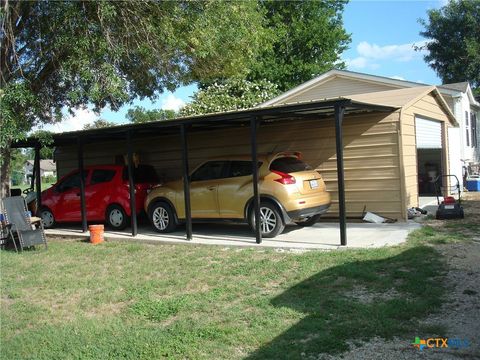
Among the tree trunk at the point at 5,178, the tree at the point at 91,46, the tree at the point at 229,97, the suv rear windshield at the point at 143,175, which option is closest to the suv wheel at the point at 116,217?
the suv rear windshield at the point at 143,175

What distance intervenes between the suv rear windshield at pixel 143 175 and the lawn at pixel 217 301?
11.6 ft

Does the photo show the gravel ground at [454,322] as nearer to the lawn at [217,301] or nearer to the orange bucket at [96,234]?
the lawn at [217,301]

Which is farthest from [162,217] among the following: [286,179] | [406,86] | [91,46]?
[406,86]

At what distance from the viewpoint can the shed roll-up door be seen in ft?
42.5

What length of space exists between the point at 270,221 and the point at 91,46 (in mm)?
4909

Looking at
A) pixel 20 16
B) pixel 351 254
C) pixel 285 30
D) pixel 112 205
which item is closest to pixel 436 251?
pixel 351 254

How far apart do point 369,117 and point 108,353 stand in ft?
27.1

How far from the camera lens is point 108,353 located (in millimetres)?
4723

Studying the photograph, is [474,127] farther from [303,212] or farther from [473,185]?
[303,212]

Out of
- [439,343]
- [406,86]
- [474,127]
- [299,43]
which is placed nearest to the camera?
[439,343]

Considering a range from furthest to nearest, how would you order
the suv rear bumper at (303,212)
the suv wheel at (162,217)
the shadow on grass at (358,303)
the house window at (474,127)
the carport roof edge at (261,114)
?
the house window at (474,127) → the suv wheel at (162,217) → the suv rear bumper at (303,212) → the carport roof edge at (261,114) → the shadow on grass at (358,303)

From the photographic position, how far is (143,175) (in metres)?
12.4

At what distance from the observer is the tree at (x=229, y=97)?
2150 centimetres

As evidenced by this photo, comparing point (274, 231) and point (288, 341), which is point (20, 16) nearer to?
point (274, 231)
